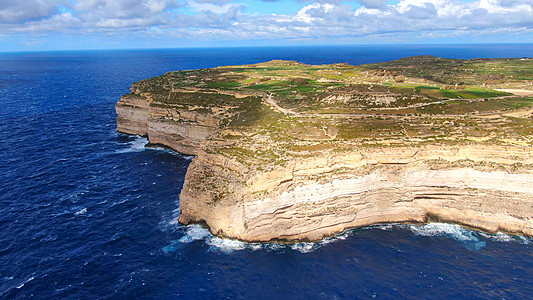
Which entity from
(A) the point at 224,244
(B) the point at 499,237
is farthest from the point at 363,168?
(A) the point at 224,244

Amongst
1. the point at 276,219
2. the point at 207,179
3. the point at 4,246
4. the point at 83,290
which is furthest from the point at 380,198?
the point at 4,246

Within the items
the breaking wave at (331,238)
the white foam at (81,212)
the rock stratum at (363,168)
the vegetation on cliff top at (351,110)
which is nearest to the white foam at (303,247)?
the breaking wave at (331,238)

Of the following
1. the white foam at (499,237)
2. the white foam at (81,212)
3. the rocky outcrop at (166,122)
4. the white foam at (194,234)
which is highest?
the rocky outcrop at (166,122)

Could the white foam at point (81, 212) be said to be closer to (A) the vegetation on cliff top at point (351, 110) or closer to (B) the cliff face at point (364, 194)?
(B) the cliff face at point (364, 194)

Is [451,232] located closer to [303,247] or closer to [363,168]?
[363,168]

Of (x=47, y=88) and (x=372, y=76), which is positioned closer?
(x=372, y=76)

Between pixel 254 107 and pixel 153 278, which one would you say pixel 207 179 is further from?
pixel 254 107

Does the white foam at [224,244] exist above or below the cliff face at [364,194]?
below

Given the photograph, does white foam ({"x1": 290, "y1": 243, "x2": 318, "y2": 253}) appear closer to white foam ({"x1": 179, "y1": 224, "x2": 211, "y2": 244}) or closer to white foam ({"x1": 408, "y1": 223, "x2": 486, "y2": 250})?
white foam ({"x1": 179, "y1": 224, "x2": 211, "y2": 244})
